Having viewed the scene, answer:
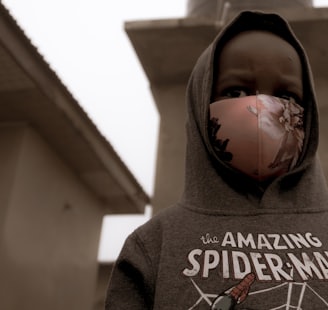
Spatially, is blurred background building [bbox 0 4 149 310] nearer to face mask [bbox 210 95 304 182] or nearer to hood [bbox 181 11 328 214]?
hood [bbox 181 11 328 214]

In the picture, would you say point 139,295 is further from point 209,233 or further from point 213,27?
point 213,27

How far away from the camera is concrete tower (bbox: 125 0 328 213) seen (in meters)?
1.62

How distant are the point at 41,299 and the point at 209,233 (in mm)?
2339

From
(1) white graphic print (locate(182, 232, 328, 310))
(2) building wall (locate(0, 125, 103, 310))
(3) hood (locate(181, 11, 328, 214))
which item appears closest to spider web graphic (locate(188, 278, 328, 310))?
(1) white graphic print (locate(182, 232, 328, 310))

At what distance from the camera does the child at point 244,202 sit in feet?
2.15

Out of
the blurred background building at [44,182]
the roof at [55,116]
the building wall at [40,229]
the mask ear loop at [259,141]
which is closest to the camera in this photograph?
the mask ear loop at [259,141]

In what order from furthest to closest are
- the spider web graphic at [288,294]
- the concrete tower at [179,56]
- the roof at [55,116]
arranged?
1. the roof at [55,116]
2. the concrete tower at [179,56]
3. the spider web graphic at [288,294]

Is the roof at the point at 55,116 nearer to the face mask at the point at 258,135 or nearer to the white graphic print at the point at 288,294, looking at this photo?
the face mask at the point at 258,135

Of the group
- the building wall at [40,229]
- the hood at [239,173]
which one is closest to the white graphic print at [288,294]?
the hood at [239,173]

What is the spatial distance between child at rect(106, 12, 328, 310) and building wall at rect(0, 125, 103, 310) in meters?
1.86

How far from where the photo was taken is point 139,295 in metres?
0.71

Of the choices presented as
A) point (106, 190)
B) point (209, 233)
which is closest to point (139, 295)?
point (209, 233)

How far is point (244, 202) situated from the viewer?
0.77m

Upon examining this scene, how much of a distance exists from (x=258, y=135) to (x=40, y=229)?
2.28m
